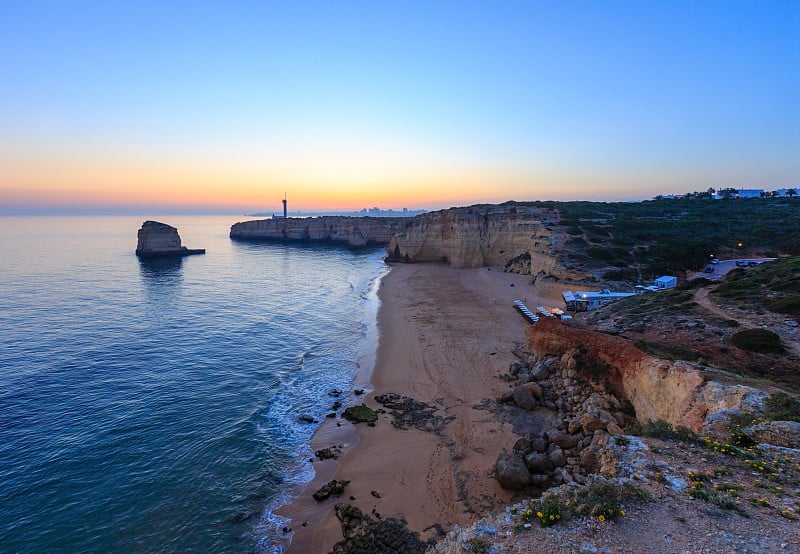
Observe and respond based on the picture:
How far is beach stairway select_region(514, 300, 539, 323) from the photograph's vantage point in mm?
35094

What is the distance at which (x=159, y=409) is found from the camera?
830 inches

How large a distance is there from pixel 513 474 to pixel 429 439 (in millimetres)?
4776

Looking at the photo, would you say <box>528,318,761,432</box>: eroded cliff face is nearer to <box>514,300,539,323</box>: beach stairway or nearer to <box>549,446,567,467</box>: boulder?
<box>549,446,567,467</box>: boulder

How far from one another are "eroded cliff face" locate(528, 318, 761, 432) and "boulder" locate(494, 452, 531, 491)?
525 cm

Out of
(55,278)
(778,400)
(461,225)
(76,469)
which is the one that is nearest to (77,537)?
(76,469)

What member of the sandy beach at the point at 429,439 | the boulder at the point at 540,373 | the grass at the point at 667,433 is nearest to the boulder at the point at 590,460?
the grass at the point at 667,433

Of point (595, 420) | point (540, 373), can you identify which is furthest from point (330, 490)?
point (540, 373)

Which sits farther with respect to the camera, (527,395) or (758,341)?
(527,395)

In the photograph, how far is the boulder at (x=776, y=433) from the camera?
414 inches

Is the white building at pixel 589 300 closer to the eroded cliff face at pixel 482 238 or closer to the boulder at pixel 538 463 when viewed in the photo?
the eroded cliff face at pixel 482 238

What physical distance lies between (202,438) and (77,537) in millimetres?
5764

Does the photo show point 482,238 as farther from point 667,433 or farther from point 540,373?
point 667,433

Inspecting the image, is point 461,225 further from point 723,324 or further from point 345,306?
point 723,324

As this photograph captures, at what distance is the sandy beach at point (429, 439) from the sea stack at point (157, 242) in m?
76.3
